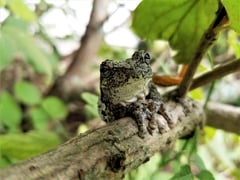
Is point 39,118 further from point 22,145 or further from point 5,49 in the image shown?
point 22,145

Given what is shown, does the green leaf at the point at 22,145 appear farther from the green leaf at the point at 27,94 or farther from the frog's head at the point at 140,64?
the green leaf at the point at 27,94

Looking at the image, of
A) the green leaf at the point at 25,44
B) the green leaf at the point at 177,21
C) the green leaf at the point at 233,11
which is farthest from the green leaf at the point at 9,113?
Result: the green leaf at the point at 233,11

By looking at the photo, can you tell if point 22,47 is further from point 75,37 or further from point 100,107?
point 75,37

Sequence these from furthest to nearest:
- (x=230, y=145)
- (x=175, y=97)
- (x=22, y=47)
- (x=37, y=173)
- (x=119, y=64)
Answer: (x=230, y=145) < (x=22, y=47) < (x=175, y=97) < (x=119, y=64) < (x=37, y=173)

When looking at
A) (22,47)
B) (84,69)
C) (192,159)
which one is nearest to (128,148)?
(192,159)

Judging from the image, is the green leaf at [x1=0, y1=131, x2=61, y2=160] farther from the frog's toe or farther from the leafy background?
the frog's toe

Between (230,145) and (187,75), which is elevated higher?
(230,145)

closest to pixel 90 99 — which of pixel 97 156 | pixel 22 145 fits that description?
pixel 22 145
